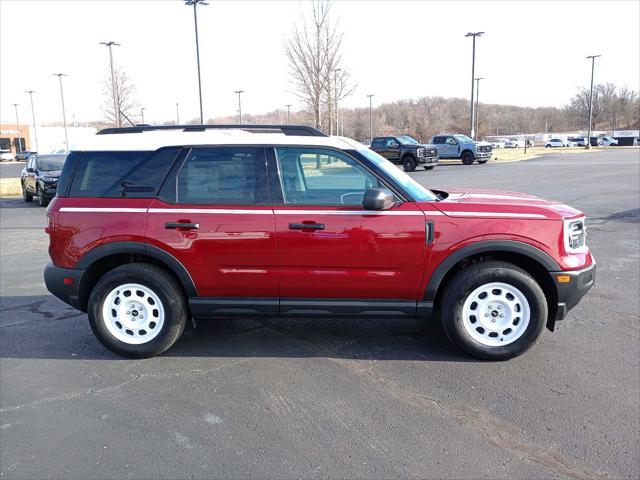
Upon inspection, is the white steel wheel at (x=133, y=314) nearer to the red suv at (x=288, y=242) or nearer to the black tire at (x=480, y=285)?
the red suv at (x=288, y=242)

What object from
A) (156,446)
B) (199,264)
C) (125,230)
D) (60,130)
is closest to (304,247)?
(199,264)

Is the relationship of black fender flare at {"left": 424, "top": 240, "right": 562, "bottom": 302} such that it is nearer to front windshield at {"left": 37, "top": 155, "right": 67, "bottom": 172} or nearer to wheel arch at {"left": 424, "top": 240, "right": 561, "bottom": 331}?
wheel arch at {"left": 424, "top": 240, "right": 561, "bottom": 331}

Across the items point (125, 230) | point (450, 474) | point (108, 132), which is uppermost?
point (108, 132)

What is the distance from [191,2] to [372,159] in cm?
1953

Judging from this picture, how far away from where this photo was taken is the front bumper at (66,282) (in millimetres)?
4461

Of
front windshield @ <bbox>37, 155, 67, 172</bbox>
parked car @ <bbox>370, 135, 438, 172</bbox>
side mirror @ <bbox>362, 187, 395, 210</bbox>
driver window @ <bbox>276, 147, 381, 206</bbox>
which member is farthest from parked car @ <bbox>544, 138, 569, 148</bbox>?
side mirror @ <bbox>362, 187, 395, 210</bbox>

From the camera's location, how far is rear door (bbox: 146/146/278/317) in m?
4.23

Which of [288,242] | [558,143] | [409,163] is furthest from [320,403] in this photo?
[558,143]

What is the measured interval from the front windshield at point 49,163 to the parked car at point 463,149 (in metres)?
24.2

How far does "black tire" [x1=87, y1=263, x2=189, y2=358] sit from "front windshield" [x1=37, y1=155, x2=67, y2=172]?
14.9 m

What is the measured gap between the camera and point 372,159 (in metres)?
4.35

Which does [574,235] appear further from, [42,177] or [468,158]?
[468,158]

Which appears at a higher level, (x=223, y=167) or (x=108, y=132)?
(x=108, y=132)

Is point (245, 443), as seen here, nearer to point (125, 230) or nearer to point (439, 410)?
point (439, 410)
